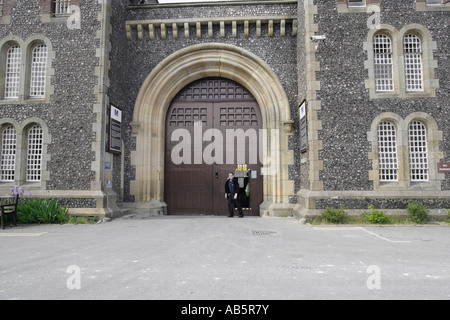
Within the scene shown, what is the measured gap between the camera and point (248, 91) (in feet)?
37.4

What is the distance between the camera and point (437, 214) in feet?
27.1

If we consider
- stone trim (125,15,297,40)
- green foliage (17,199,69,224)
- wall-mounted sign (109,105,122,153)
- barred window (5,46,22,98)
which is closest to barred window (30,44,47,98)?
barred window (5,46,22,98)

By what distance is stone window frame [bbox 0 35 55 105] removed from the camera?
9.59m

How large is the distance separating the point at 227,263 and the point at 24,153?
8.42m

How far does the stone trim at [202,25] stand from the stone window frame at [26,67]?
282 cm

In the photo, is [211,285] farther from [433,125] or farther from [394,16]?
[394,16]

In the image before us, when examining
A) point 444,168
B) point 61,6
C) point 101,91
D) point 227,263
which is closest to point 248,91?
point 101,91

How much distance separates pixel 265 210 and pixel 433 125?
5632 mm

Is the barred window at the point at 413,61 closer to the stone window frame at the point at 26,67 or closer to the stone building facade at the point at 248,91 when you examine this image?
the stone building facade at the point at 248,91

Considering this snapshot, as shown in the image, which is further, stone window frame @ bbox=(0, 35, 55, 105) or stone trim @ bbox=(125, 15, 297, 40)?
stone trim @ bbox=(125, 15, 297, 40)

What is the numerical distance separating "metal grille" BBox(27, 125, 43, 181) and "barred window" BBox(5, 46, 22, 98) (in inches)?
67.0

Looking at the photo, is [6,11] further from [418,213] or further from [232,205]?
[418,213]

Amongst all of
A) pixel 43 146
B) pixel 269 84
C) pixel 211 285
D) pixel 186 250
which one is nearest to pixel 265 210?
pixel 269 84

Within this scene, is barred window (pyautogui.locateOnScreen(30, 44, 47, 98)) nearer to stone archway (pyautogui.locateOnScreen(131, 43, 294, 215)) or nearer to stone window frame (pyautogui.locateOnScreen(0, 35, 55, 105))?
stone window frame (pyautogui.locateOnScreen(0, 35, 55, 105))
